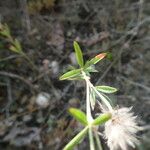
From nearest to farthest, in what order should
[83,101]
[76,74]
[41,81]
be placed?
[76,74] < [83,101] < [41,81]

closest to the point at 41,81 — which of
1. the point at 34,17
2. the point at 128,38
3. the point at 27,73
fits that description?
the point at 27,73

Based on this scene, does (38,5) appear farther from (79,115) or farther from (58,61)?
(79,115)

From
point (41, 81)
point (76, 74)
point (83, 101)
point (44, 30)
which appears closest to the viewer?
point (76, 74)

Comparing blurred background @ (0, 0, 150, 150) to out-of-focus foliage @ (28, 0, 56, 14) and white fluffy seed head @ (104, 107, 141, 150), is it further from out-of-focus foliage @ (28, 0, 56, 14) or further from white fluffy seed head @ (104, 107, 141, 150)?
white fluffy seed head @ (104, 107, 141, 150)

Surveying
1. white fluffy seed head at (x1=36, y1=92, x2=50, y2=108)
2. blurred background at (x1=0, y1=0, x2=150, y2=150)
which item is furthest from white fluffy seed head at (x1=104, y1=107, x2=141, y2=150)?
white fluffy seed head at (x1=36, y1=92, x2=50, y2=108)

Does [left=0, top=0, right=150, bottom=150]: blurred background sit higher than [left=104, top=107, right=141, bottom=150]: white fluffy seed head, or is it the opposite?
[left=0, top=0, right=150, bottom=150]: blurred background

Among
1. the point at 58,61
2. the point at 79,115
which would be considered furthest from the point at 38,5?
the point at 79,115

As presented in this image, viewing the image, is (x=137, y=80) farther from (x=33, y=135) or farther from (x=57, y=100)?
(x=33, y=135)
